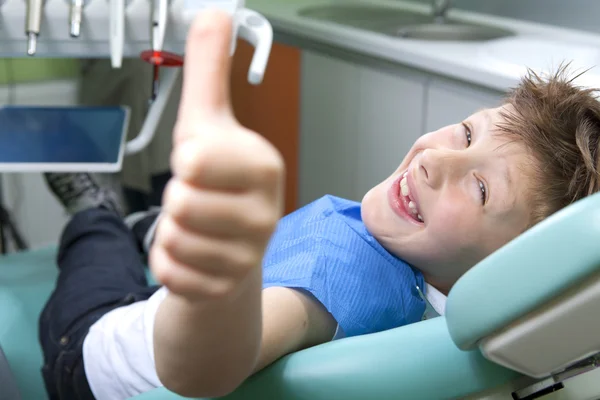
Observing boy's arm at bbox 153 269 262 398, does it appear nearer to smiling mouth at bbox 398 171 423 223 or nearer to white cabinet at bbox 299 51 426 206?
smiling mouth at bbox 398 171 423 223

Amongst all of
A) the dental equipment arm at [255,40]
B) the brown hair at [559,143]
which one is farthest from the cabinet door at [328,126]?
the brown hair at [559,143]

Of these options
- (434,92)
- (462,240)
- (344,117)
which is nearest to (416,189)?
(462,240)

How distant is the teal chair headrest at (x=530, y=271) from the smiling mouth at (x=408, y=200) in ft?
0.89

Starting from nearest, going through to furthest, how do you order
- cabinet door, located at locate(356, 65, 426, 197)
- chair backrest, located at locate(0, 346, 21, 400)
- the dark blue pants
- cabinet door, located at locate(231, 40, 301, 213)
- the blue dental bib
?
the blue dental bib
chair backrest, located at locate(0, 346, 21, 400)
the dark blue pants
cabinet door, located at locate(356, 65, 426, 197)
cabinet door, located at locate(231, 40, 301, 213)

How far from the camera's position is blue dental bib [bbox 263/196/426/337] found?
74cm

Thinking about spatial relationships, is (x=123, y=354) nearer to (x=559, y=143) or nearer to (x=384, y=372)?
(x=384, y=372)

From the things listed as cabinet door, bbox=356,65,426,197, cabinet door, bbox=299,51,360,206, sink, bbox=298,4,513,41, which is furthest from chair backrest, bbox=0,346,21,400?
sink, bbox=298,4,513,41

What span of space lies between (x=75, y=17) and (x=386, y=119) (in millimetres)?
773

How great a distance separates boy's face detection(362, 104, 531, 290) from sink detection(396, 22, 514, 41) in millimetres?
985

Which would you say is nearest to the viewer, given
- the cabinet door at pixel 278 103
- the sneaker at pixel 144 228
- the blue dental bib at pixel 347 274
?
the blue dental bib at pixel 347 274

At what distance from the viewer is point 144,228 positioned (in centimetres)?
145

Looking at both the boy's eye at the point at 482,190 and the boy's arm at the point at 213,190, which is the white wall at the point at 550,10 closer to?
the boy's eye at the point at 482,190

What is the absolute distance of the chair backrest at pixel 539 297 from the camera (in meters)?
0.51

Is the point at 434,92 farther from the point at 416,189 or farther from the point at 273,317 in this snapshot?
the point at 273,317
